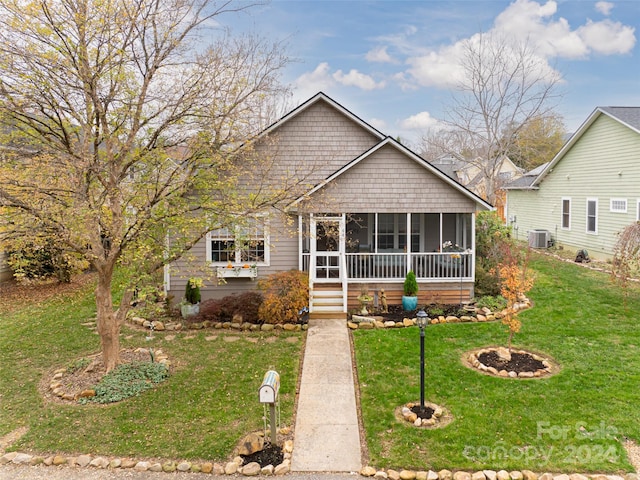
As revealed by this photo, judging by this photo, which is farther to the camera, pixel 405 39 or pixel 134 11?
pixel 405 39

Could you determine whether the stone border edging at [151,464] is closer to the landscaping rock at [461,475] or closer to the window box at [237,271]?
→ the landscaping rock at [461,475]

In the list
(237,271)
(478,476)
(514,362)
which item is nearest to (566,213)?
(514,362)

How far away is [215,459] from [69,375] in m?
4.36

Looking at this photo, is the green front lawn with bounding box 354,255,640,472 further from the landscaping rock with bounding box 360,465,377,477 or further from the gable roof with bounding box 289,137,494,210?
the gable roof with bounding box 289,137,494,210

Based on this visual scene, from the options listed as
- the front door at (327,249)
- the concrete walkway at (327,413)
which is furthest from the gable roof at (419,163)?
the concrete walkway at (327,413)

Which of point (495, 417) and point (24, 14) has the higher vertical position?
point (24, 14)

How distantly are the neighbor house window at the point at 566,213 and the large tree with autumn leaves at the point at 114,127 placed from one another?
60.4 ft

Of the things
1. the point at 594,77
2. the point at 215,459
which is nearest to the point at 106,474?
the point at 215,459

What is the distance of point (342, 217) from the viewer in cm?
1296

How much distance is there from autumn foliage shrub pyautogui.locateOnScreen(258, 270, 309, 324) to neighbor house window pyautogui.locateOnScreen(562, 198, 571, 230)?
1600cm

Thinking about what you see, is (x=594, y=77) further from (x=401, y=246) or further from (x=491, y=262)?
(x=401, y=246)

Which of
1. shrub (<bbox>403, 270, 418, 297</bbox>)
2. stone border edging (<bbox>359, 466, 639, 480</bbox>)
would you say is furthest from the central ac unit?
stone border edging (<bbox>359, 466, 639, 480</bbox>)

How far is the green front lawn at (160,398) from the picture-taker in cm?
594

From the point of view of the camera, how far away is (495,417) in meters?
6.38
